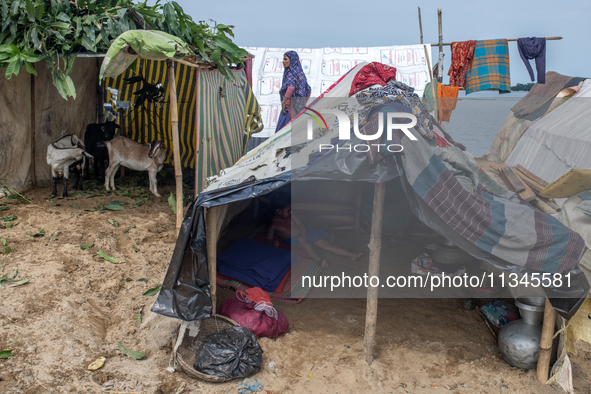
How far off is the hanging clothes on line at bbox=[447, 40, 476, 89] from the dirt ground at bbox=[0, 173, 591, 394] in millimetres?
5864

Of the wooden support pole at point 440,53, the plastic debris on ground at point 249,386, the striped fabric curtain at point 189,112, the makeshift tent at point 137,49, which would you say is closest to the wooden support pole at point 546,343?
the plastic debris on ground at point 249,386

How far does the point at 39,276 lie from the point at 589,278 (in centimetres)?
469

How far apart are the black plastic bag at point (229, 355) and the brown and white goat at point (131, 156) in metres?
3.59

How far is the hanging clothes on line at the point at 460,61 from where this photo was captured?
27.7 ft

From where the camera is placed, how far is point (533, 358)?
10.6 ft

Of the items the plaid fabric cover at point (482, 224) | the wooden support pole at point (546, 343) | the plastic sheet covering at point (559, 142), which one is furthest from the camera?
the plastic sheet covering at point (559, 142)

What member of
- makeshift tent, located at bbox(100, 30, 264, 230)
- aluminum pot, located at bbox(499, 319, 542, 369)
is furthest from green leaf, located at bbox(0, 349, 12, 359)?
aluminum pot, located at bbox(499, 319, 542, 369)

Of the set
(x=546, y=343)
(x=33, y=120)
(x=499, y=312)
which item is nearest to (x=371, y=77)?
(x=499, y=312)

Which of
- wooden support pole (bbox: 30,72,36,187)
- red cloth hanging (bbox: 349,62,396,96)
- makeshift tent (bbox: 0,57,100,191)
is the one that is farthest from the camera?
wooden support pole (bbox: 30,72,36,187)

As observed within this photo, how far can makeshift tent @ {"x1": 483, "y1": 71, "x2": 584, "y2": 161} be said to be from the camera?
8789 mm

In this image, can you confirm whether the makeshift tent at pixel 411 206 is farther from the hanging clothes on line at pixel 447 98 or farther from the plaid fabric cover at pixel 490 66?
the plaid fabric cover at pixel 490 66

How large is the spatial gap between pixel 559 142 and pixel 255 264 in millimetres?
5836

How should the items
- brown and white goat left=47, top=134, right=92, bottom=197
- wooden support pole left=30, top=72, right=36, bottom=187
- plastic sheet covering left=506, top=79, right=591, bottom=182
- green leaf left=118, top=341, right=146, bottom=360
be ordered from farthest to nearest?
1. plastic sheet covering left=506, top=79, right=591, bottom=182
2. wooden support pole left=30, top=72, right=36, bottom=187
3. brown and white goat left=47, top=134, right=92, bottom=197
4. green leaf left=118, top=341, right=146, bottom=360

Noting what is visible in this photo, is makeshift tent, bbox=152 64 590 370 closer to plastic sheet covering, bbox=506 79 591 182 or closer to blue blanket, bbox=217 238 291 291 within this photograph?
blue blanket, bbox=217 238 291 291
